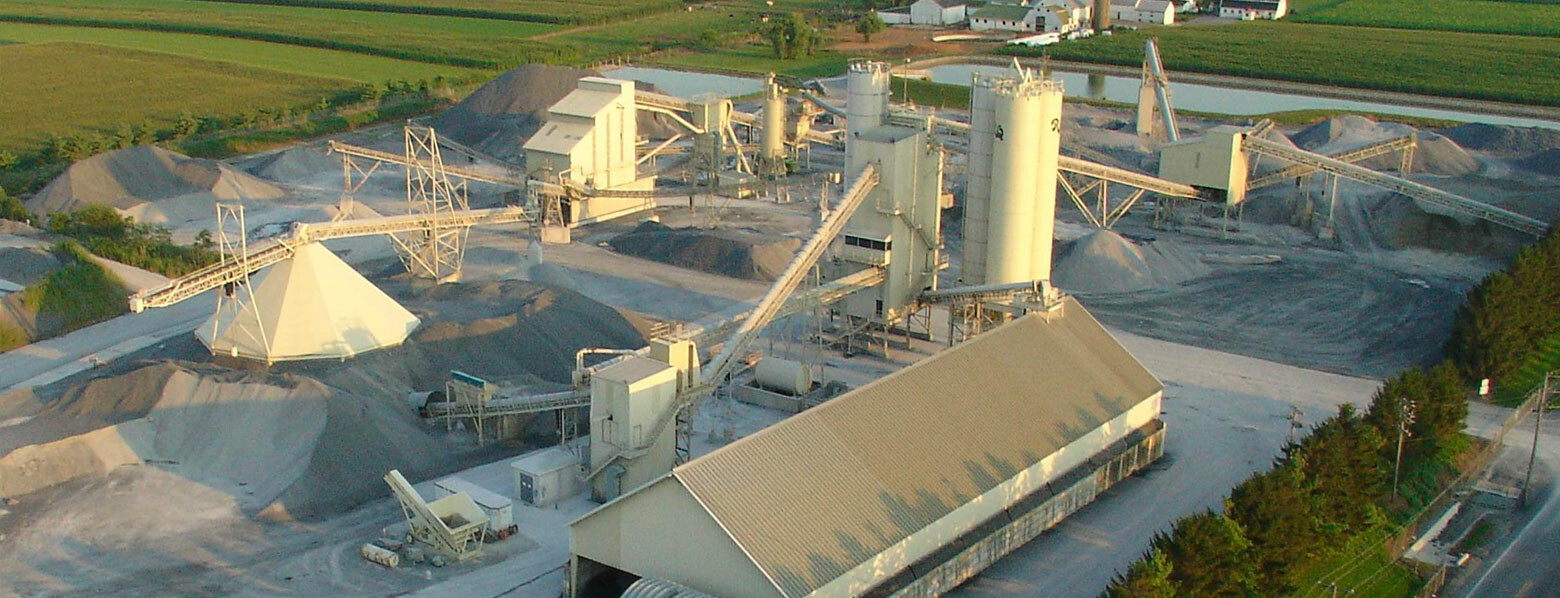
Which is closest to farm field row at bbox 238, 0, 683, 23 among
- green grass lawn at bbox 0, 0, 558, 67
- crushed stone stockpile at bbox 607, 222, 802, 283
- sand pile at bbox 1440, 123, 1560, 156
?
green grass lawn at bbox 0, 0, 558, 67

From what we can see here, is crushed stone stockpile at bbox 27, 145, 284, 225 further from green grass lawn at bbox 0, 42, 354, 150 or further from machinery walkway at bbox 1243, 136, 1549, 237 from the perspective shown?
machinery walkway at bbox 1243, 136, 1549, 237

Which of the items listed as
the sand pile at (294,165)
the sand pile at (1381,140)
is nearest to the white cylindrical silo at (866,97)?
the sand pile at (1381,140)

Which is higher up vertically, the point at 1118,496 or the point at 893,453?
the point at 893,453

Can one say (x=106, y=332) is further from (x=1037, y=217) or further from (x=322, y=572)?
(x=1037, y=217)

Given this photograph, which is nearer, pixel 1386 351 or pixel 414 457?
pixel 414 457

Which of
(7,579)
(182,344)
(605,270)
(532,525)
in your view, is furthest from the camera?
(605,270)

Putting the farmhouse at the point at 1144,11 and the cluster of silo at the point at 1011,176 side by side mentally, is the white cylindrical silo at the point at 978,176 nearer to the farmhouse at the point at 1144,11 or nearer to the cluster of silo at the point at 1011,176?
the cluster of silo at the point at 1011,176

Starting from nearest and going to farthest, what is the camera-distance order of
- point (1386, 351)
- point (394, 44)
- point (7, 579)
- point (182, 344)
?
point (7, 579) → point (182, 344) → point (1386, 351) → point (394, 44)

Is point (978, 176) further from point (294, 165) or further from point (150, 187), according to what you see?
point (294, 165)

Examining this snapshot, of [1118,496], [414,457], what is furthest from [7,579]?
[1118,496]
